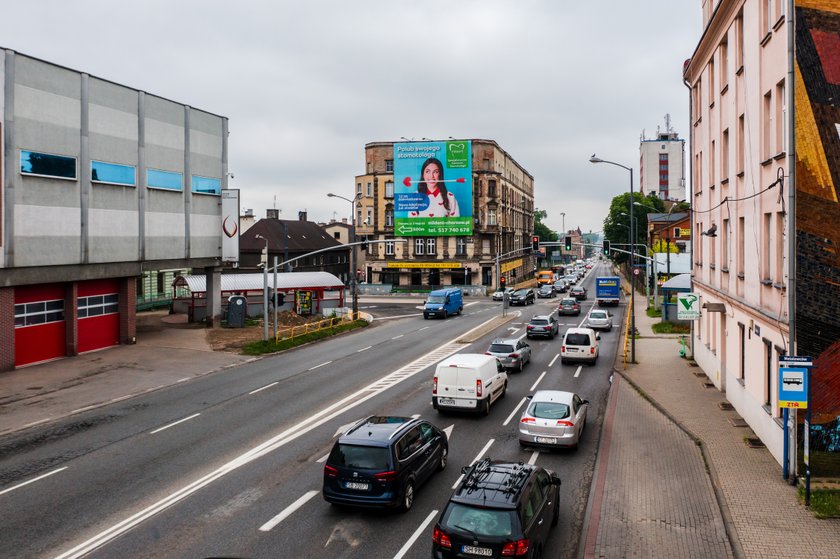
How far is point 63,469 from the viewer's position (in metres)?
14.7

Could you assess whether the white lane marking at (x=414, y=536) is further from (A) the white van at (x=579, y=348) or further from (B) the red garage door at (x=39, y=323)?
(B) the red garage door at (x=39, y=323)

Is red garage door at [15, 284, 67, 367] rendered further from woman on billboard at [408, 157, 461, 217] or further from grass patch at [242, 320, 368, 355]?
woman on billboard at [408, 157, 461, 217]

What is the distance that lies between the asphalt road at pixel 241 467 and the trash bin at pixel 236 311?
1310cm

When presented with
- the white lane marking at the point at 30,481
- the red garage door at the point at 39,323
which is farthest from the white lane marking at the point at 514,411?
the red garage door at the point at 39,323

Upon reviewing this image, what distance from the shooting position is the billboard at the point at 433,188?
3155 inches

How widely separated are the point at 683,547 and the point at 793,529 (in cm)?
231

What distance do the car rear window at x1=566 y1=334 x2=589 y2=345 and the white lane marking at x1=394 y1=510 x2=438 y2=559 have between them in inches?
731

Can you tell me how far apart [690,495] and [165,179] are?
32180 mm

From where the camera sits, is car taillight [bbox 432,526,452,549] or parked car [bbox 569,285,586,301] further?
parked car [bbox 569,285,586,301]

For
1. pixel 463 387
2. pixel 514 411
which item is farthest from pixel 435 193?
pixel 463 387

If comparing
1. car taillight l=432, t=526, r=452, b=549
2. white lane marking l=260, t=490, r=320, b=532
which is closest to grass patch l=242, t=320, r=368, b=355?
white lane marking l=260, t=490, r=320, b=532

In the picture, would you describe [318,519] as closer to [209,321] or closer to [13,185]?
[13,185]

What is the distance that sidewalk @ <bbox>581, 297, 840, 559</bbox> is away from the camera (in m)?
10.5

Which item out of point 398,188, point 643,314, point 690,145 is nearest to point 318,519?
point 690,145
